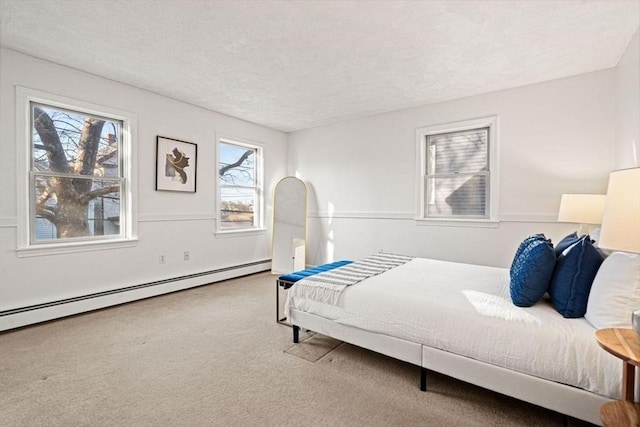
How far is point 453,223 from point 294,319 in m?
2.53

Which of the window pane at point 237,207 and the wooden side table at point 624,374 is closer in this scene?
the wooden side table at point 624,374

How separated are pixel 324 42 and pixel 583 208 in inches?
109

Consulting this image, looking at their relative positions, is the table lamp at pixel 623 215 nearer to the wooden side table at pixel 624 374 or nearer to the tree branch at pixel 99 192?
the wooden side table at pixel 624 374

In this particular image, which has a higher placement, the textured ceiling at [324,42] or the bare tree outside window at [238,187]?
the textured ceiling at [324,42]

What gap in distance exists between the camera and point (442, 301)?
6.23ft

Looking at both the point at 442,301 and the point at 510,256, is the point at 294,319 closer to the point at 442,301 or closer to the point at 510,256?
the point at 442,301

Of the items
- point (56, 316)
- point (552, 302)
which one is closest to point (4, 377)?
point (56, 316)

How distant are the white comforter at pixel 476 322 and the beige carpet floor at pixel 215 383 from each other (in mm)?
329

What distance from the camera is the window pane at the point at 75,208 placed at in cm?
302

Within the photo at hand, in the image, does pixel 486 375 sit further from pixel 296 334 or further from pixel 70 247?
pixel 70 247

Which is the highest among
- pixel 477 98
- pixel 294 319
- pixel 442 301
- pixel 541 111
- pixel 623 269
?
pixel 477 98

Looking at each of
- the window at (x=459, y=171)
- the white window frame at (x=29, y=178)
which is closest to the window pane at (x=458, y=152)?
the window at (x=459, y=171)

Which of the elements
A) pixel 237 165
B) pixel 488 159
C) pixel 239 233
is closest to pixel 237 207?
pixel 239 233

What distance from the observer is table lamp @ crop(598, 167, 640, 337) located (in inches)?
42.3
